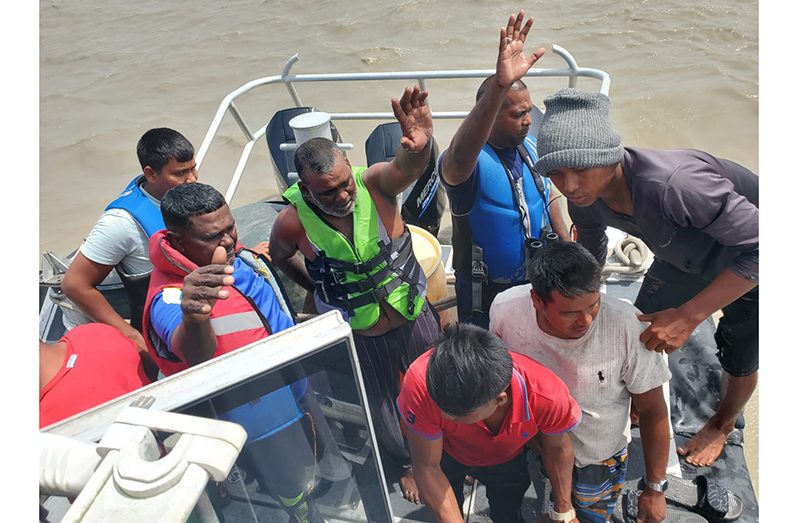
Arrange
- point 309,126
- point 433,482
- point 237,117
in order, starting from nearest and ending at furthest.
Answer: point 433,482, point 309,126, point 237,117

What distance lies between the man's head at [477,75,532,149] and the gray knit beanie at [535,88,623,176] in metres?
0.59

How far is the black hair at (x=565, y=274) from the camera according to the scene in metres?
1.68

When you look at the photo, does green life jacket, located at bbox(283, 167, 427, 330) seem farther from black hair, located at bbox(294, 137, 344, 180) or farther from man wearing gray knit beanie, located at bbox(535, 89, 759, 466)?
man wearing gray knit beanie, located at bbox(535, 89, 759, 466)

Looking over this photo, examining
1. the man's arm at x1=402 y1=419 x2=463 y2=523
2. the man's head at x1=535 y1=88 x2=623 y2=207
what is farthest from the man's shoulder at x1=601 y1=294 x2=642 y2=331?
the man's arm at x1=402 y1=419 x2=463 y2=523

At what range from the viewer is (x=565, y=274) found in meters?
1.68

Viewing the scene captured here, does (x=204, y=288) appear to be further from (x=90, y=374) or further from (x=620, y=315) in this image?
(x=620, y=315)

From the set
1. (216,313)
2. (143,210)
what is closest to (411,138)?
(216,313)

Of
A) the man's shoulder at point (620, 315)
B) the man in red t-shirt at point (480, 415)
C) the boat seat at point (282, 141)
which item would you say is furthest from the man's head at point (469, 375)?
the boat seat at point (282, 141)

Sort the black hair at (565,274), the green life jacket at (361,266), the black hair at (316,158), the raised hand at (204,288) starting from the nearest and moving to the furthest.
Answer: the raised hand at (204,288)
the black hair at (565,274)
the black hair at (316,158)
the green life jacket at (361,266)

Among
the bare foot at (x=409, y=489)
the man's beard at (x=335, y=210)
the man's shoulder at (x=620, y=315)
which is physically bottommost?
the bare foot at (x=409, y=489)

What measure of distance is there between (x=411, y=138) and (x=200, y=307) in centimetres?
99

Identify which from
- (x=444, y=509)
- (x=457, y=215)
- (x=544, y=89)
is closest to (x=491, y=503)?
(x=444, y=509)

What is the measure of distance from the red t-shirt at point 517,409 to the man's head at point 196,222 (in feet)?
2.55

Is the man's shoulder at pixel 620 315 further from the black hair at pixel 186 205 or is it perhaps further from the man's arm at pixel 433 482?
the black hair at pixel 186 205
